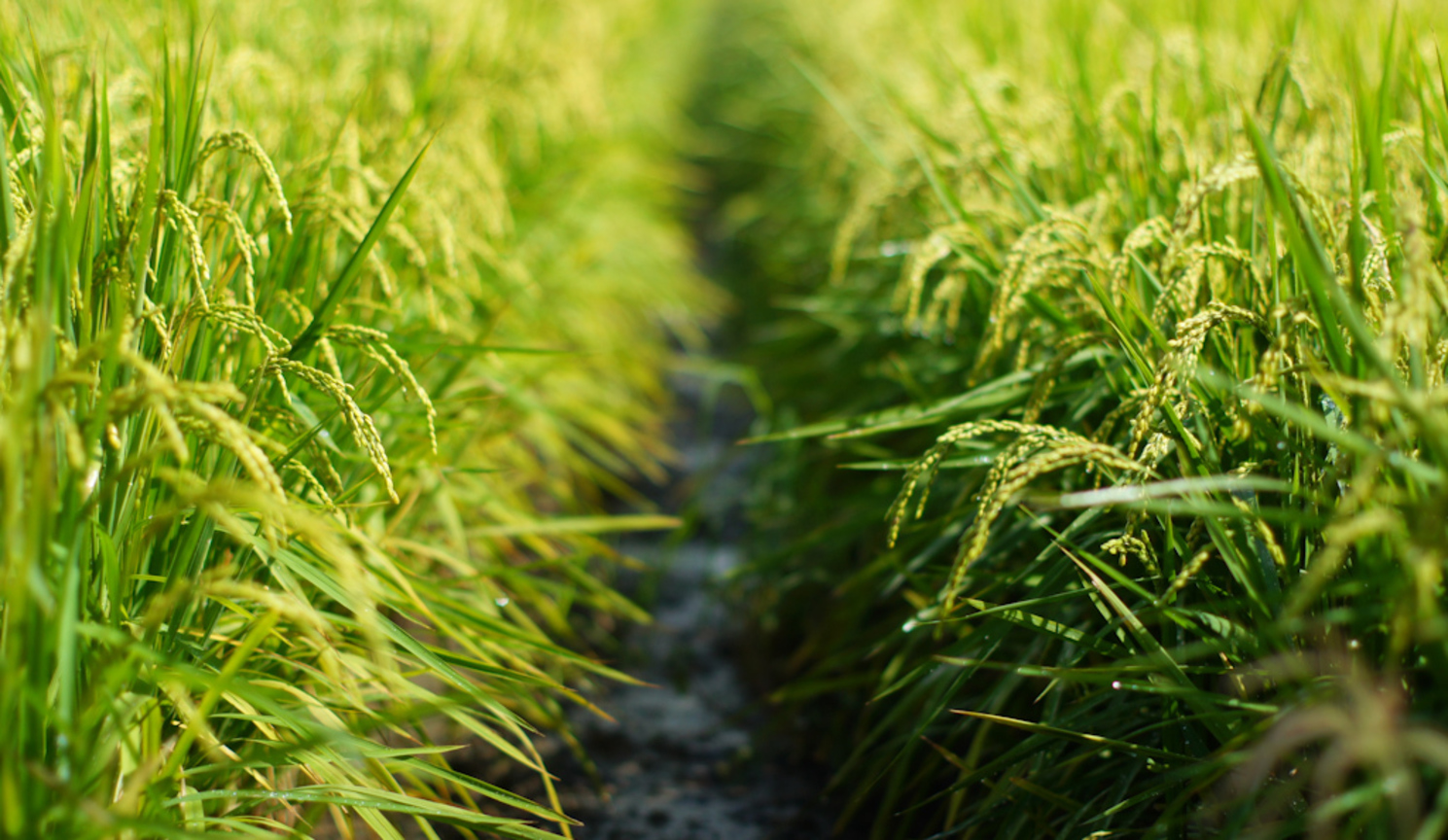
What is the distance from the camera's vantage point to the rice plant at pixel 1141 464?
878mm

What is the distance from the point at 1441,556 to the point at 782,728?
4.27 ft

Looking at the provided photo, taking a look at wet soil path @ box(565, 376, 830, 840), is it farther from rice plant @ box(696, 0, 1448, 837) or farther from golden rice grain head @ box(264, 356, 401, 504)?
golden rice grain head @ box(264, 356, 401, 504)

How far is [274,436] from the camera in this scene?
4.29 ft

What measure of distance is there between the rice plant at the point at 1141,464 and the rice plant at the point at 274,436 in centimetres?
55

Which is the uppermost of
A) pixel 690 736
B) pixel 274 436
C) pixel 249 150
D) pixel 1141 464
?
pixel 249 150

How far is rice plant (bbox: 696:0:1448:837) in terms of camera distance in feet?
2.88

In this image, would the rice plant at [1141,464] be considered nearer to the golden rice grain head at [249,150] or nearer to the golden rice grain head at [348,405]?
the golden rice grain head at [348,405]

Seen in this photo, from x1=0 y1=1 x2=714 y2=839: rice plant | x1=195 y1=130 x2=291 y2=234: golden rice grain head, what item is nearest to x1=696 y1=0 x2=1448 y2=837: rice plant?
x1=0 y1=1 x2=714 y2=839: rice plant

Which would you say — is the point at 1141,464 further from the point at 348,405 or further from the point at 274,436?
the point at 274,436

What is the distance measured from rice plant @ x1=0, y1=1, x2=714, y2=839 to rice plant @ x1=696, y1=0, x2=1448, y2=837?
546 mm

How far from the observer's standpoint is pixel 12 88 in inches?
48.0

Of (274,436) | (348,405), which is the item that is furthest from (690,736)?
(348,405)

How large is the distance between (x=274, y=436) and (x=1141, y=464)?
118 cm

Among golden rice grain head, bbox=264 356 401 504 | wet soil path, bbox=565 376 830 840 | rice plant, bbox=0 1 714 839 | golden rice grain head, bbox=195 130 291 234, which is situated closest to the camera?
rice plant, bbox=0 1 714 839
